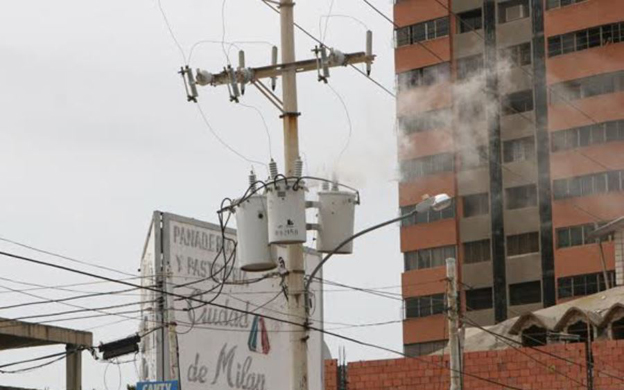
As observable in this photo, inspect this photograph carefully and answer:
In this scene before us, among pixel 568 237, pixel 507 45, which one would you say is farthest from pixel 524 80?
pixel 568 237

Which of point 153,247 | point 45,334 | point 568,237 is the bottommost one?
point 45,334

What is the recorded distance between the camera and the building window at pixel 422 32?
10581 cm

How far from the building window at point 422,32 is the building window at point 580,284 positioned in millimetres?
18895

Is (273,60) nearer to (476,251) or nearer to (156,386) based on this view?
(156,386)

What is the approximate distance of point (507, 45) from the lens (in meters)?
104

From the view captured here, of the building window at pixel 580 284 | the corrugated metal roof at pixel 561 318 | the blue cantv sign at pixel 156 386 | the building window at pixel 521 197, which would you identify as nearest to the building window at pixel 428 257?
the building window at pixel 521 197

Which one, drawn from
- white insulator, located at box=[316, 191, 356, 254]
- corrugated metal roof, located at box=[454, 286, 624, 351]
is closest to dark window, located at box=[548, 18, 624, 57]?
corrugated metal roof, located at box=[454, 286, 624, 351]

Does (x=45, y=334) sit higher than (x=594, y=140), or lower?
lower

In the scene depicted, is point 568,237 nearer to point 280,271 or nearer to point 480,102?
point 480,102

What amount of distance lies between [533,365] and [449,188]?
5326 centimetres

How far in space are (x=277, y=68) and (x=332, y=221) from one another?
9.56 feet

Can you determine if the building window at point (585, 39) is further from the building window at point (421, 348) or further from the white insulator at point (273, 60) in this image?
the white insulator at point (273, 60)

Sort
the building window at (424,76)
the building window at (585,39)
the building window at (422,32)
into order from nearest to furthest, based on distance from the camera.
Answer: the building window at (585,39)
the building window at (424,76)
the building window at (422,32)

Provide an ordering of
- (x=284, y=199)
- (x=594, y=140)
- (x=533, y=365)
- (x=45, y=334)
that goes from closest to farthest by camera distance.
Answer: (x=284, y=199) < (x=45, y=334) < (x=533, y=365) < (x=594, y=140)
